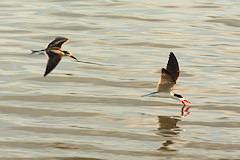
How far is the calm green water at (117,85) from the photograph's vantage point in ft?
34.7

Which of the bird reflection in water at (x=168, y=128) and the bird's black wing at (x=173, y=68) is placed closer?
the bird reflection in water at (x=168, y=128)

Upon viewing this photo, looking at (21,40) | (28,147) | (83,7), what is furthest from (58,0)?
(28,147)

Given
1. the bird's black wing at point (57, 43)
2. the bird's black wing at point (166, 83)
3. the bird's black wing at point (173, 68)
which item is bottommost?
the bird's black wing at point (166, 83)

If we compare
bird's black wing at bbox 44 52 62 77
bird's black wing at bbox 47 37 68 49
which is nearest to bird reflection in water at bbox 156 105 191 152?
bird's black wing at bbox 44 52 62 77

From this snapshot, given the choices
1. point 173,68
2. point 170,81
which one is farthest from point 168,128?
point 173,68

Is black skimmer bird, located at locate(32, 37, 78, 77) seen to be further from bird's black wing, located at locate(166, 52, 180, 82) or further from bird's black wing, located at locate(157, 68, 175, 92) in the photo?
bird's black wing, located at locate(166, 52, 180, 82)

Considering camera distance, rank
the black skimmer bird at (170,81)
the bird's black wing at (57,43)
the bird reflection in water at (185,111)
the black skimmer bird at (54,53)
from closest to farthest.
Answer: the black skimmer bird at (170,81), the black skimmer bird at (54,53), the bird reflection in water at (185,111), the bird's black wing at (57,43)

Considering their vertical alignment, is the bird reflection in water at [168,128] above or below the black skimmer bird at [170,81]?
below

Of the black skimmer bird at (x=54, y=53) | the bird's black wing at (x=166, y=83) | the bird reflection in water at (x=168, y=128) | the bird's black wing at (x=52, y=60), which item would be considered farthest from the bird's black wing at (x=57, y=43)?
the bird reflection in water at (x=168, y=128)

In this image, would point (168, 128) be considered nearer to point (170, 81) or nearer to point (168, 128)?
point (168, 128)

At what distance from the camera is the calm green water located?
10.6 m

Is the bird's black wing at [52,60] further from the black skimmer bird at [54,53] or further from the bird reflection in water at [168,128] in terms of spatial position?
the bird reflection in water at [168,128]

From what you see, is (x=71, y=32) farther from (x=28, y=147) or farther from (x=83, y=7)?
(x=28, y=147)

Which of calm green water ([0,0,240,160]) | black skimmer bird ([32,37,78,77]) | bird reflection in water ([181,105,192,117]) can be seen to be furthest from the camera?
bird reflection in water ([181,105,192,117])
